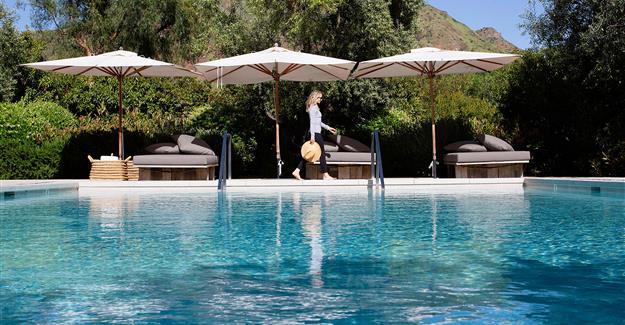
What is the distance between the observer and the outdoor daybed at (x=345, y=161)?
14.8m

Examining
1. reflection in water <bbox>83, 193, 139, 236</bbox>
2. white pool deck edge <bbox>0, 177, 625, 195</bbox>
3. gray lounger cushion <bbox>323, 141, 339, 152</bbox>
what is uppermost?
gray lounger cushion <bbox>323, 141, 339, 152</bbox>

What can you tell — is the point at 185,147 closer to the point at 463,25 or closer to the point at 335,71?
the point at 335,71

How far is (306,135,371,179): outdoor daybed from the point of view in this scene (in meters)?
14.8

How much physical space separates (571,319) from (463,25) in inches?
3734

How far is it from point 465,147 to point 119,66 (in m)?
7.25

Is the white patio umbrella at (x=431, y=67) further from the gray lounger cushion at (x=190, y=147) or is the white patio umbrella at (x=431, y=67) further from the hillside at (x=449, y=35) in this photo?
the hillside at (x=449, y=35)

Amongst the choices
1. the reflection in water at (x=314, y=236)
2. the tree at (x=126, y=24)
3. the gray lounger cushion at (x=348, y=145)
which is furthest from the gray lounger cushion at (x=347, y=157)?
the tree at (x=126, y=24)

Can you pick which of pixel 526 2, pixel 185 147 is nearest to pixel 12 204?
pixel 185 147

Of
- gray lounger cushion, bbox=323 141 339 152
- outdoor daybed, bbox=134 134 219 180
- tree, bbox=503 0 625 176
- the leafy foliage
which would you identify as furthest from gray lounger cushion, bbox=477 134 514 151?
outdoor daybed, bbox=134 134 219 180

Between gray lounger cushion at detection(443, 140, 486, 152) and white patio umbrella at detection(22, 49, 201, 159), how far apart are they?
5.59 m

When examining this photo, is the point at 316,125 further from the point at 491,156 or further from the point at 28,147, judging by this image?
the point at 28,147

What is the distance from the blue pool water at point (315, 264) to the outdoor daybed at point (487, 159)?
443 centimetres

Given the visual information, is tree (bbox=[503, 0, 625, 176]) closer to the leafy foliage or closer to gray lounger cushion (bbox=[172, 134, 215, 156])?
the leafy foliage

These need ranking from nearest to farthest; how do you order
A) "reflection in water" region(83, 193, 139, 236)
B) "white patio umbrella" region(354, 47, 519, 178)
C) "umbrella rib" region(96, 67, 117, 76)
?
1. "reflection in water" region(83, 193, 139, 236)
2. "white patio umbrella" region(354, 47, 519, 178)
3. "umbrella rib" region(96, 67, 117, 76)
